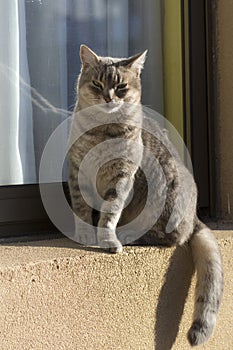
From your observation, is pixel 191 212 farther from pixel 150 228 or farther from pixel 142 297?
pixel 142 297

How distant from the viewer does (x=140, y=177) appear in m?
2.56

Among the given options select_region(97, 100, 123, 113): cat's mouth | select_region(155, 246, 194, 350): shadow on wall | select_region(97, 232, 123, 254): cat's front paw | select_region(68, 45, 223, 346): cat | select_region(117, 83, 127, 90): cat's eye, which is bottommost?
select_region(155, 246, 194, 350): shadow on wall

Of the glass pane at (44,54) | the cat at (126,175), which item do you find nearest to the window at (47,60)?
the glass pane at (44,54)

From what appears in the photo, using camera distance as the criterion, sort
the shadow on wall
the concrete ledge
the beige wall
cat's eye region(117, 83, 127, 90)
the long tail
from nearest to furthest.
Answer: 1. the concrete ledge
2. the long tail
3. the shadow on wall
4. cat's eye region(117, 83, 127, 90)
5. the beige wall

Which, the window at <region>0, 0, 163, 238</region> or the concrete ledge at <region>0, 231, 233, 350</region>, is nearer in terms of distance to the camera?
the concrete ledge at <region>0, 231, 233, 350</region>

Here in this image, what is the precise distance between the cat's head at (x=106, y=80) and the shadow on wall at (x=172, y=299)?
611mm

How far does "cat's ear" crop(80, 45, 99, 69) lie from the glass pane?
0.18 metres

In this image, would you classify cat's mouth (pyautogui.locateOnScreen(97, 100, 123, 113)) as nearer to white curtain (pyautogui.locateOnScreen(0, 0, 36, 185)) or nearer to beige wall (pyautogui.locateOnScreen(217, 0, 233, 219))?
white curtain (pyautogui.locateOnScreen(0, 0, 36, 185))

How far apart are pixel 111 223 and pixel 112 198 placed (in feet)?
0.30

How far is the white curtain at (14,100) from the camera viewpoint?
2572 millimetres

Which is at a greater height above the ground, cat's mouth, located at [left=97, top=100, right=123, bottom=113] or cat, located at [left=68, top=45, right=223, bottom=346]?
cat's mouth, located at [left=97, top=100, right=123, bottom=113]

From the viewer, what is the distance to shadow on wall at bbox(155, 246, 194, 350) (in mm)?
2457

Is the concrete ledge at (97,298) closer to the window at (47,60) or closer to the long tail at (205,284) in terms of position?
the long tail at (205,284)

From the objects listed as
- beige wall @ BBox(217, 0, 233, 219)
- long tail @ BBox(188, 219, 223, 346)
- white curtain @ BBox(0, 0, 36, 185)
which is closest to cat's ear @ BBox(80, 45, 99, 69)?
white curtain @ BBox(0, 0, 36, 185)
